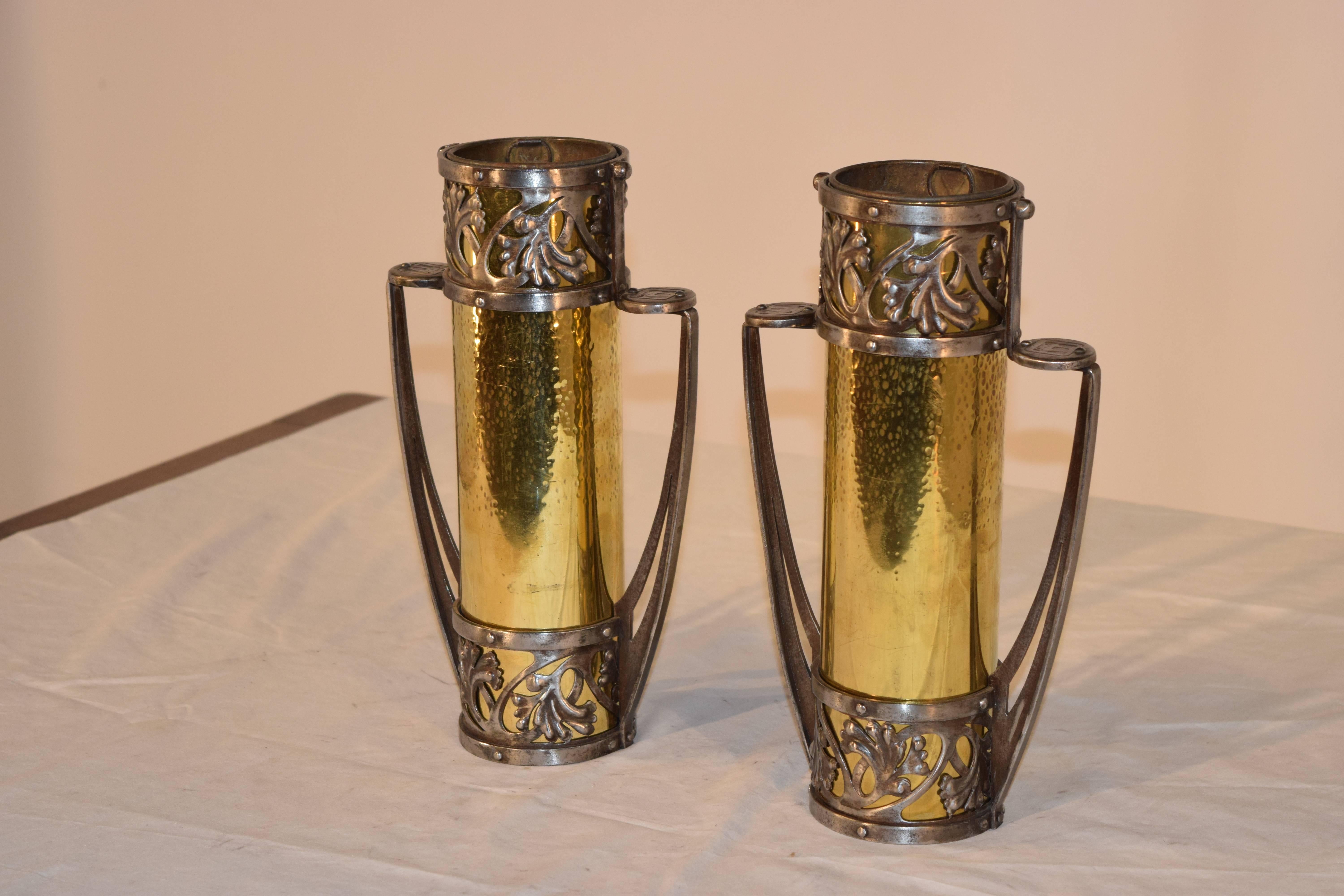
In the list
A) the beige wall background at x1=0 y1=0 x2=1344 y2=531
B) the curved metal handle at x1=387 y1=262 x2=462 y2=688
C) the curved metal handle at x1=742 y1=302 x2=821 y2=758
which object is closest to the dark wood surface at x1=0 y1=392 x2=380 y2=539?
the beige wall background at x1=0 y1=0 x2=1344 y2=531

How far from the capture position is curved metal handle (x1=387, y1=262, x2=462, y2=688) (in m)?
1.32

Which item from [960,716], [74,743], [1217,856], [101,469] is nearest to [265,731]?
[74,743]

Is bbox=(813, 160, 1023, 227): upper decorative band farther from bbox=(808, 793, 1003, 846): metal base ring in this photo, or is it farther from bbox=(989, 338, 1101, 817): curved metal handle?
bbox=(808, 793, 1003, 846): metal base ring

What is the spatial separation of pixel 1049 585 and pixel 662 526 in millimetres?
318

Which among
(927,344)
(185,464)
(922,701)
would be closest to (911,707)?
(922,701)

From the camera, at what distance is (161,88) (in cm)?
293

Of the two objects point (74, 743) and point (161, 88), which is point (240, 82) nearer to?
point (161, 88)

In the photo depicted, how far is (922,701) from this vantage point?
1.14 m

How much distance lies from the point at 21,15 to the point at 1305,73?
2247 millimetres

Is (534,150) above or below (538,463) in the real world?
above

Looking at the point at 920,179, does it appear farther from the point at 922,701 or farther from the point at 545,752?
the point at 545,752

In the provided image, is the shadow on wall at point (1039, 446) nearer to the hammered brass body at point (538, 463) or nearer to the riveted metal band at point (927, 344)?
the hammered brass body at point (538, 463)

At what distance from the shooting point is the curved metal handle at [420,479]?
51.9 inches

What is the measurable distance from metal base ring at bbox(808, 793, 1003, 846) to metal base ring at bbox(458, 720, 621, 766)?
21 centimetres
